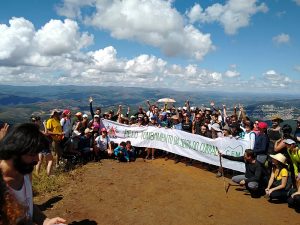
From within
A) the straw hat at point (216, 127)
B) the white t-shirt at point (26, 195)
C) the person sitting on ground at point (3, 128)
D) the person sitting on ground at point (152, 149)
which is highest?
the white t-shirt at point (26, 195)

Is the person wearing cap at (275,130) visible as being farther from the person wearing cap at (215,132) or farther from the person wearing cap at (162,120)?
the person wearing cap at (162,120)

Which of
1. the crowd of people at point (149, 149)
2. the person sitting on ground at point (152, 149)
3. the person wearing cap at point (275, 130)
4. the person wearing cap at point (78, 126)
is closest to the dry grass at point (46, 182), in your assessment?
the crowd of people at point (149, 149)

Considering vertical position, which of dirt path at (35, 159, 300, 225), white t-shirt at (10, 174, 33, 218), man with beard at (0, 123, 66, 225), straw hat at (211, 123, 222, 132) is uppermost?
man with beard at (0, 123, 66, 225)

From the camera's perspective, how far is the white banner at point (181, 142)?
1417 cm

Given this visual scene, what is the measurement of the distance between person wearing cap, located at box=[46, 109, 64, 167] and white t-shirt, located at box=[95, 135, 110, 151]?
267 centimetres

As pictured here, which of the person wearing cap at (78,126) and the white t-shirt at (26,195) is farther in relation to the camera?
the person wearing cap at (78,126)

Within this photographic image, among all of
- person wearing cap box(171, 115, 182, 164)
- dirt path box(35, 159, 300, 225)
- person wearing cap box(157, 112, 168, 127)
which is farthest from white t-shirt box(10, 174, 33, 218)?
person wearing cap box(157, 112, 168, 127)

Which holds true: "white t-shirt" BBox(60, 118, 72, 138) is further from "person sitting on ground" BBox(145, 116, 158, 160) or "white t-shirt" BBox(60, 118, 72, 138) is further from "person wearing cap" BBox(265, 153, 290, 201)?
"person wearing cap" BBox(265, 153, 290, 201)

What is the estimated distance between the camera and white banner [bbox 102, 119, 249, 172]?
14.2 m

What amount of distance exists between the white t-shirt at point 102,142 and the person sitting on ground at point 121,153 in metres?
0.75

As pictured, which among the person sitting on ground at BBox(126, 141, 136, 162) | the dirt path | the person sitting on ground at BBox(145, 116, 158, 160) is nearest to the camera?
the dirt path

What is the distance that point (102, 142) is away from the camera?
16.8 m

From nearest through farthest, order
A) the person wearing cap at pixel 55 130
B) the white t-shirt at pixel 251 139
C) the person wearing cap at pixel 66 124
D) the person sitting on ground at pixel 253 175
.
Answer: the person sitting on ground at pixel 253 175 < the white t-shirt at pixel 251 139 < the person wearing cap at pixel 55 130 < the person wearing cap at pixel 66 124

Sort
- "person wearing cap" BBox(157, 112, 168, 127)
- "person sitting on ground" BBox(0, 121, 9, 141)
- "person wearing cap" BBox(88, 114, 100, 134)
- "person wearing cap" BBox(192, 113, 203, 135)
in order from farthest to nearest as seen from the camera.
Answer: "person wearing cap" BBox(157, 112, 168, 127) → "person wearing cap" BBox(88, 114, 100, 134) → "person wearing cap" BBox(192, 113, 203, 135) → "person sitting on ground" BBox(0, 121, 9, 141)
